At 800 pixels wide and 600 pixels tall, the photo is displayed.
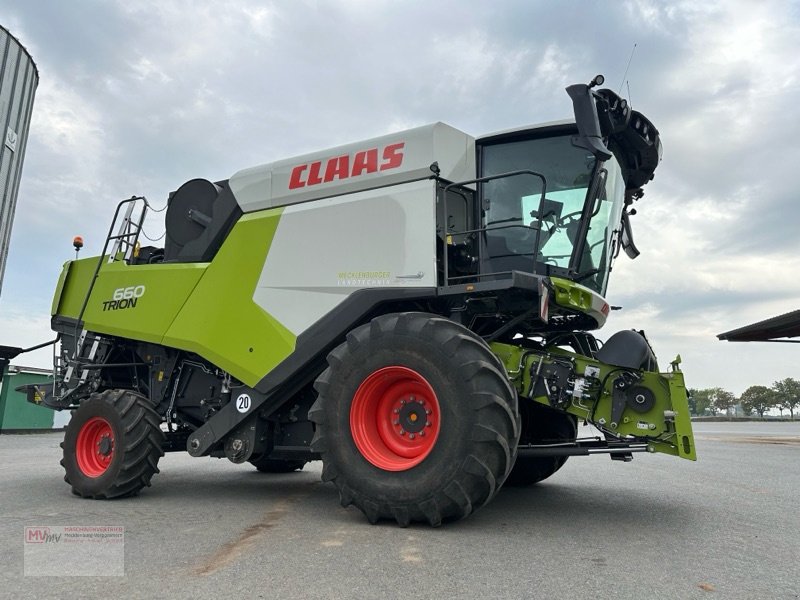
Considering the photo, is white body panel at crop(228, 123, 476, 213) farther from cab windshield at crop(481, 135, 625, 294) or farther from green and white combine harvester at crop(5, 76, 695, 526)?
cab windshield at crop(481, 135, 625, 294)

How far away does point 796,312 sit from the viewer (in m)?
16.9

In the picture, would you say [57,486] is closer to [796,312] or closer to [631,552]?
[631,552]

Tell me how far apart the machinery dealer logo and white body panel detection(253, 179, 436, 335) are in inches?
75.8

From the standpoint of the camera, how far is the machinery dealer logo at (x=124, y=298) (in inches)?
269

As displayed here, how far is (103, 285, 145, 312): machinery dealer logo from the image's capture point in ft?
22.4

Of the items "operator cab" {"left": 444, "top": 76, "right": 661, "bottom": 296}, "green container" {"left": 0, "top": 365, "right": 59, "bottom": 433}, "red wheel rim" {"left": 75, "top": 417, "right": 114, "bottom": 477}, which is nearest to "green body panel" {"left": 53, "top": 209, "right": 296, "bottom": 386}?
"red wheel rim" {"left": 75, "top": 417, "right": 114, "bottom": 477}

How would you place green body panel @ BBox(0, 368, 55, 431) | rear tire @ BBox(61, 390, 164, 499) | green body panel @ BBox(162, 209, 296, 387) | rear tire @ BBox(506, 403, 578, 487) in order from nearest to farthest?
green body panel @ BBox(162, 209, 296, 387) < rear tire @ BBox(506, 403, 578, 487) < rear tire @ BBox(61, 390, 164, 499) < green body panel @ BBox(0, 368, 55, 431)

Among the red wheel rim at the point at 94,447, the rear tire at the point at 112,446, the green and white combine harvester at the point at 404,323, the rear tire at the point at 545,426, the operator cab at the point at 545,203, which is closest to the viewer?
the green and white combine harvester at the point at 404,323

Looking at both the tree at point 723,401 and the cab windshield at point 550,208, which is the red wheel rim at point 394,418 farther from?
the tree at point 723,401

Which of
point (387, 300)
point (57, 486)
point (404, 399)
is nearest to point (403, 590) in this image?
point (404, 399)

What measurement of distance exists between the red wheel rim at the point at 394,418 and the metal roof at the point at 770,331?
1645 centimetres

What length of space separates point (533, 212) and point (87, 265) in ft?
19.0

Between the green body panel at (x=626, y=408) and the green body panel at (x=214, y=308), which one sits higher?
the green body panel at (x=214, y=308)

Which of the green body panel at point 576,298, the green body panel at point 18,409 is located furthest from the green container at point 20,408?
the green body panel at point 576,298
